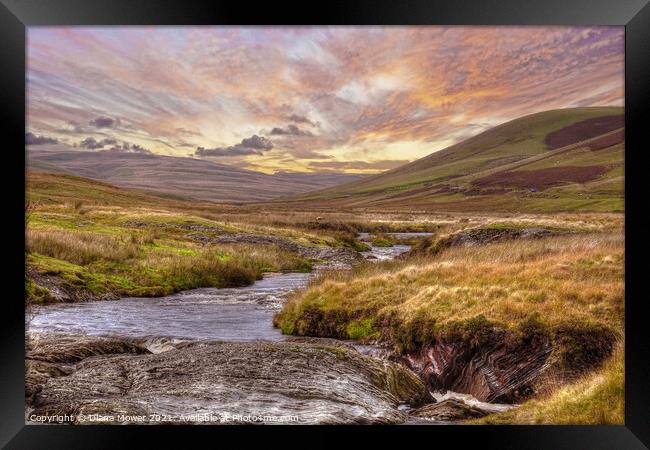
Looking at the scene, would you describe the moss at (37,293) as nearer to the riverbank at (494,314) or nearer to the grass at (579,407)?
the riverbank at (494,314)

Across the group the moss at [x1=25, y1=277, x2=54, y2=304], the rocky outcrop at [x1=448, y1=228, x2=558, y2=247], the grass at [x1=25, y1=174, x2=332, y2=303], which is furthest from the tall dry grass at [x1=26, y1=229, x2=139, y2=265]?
the rocky outcrop at [x1=448, y1=228, x2=558, y2=247]

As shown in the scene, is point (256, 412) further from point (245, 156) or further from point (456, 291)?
point (245, 156)

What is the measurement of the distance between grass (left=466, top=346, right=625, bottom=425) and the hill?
1047 centimetres

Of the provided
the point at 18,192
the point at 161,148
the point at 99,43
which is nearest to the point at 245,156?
the point at 161,148

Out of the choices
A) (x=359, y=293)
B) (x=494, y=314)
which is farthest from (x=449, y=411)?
(x=359, y=293)

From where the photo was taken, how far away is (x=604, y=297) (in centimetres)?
1176

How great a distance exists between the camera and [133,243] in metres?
22.2

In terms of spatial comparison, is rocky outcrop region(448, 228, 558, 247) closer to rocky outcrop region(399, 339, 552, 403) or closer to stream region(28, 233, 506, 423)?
stream region(28, 233, 506, 423)

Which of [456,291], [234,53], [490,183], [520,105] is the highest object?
[234,53]

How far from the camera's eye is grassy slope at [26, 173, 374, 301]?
58.5 ft

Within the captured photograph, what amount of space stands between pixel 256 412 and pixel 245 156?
31.1ft

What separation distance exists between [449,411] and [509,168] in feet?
41.2

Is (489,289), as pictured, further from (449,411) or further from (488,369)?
(449,411)

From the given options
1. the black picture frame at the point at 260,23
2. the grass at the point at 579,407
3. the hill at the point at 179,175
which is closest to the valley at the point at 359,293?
the grass at the point at 579,407
